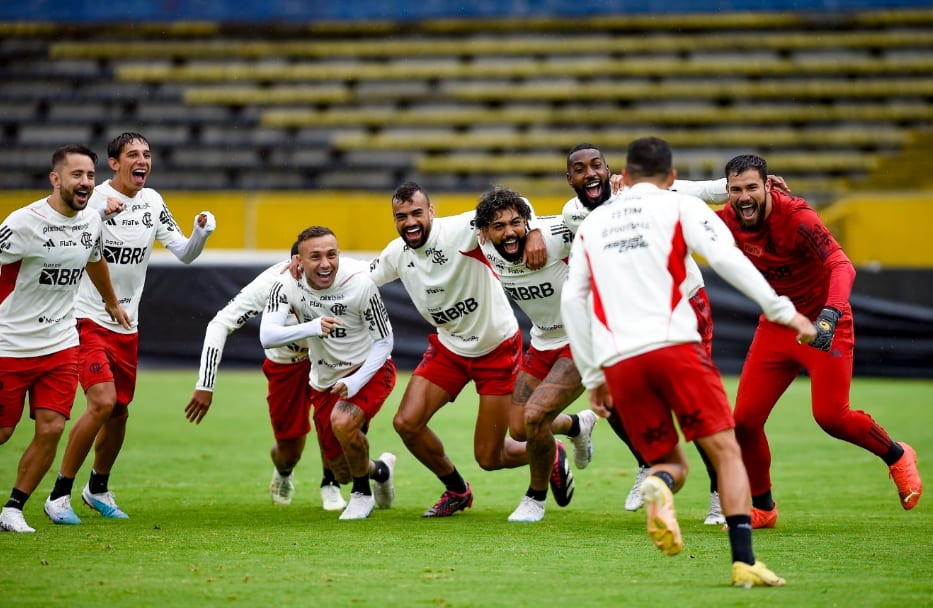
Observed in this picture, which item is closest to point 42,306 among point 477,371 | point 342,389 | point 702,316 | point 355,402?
point 342,389

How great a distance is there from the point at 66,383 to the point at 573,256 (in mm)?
3561

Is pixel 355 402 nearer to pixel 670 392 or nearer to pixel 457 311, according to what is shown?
pixel 457 311

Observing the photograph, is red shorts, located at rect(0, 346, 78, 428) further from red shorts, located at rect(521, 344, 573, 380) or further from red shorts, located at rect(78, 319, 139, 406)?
red shorts, located at rect(521, 344, 573, 380)

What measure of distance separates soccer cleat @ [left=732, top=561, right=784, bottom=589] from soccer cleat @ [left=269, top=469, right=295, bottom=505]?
166 inches

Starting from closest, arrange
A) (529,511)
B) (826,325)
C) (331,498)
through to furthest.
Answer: (826,325) → (529,511) → (331,498)

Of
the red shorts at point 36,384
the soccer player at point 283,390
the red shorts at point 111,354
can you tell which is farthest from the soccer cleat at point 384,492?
the red shorts at point 36,384

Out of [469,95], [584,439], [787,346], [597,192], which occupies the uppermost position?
[469,95]

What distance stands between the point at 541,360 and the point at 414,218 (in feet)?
4.21

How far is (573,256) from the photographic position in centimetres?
623

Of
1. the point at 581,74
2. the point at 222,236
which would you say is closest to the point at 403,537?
the point at 222,236

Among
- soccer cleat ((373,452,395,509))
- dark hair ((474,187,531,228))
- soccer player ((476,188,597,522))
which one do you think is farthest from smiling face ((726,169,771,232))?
soccer cleat ((373,452,395,509))

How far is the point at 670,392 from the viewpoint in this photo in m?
5.90

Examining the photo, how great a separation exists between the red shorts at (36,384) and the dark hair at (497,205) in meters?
2.76

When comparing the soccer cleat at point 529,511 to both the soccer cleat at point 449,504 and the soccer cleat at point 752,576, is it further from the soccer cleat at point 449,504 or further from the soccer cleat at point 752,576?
the soccer cleat at point 752,576
